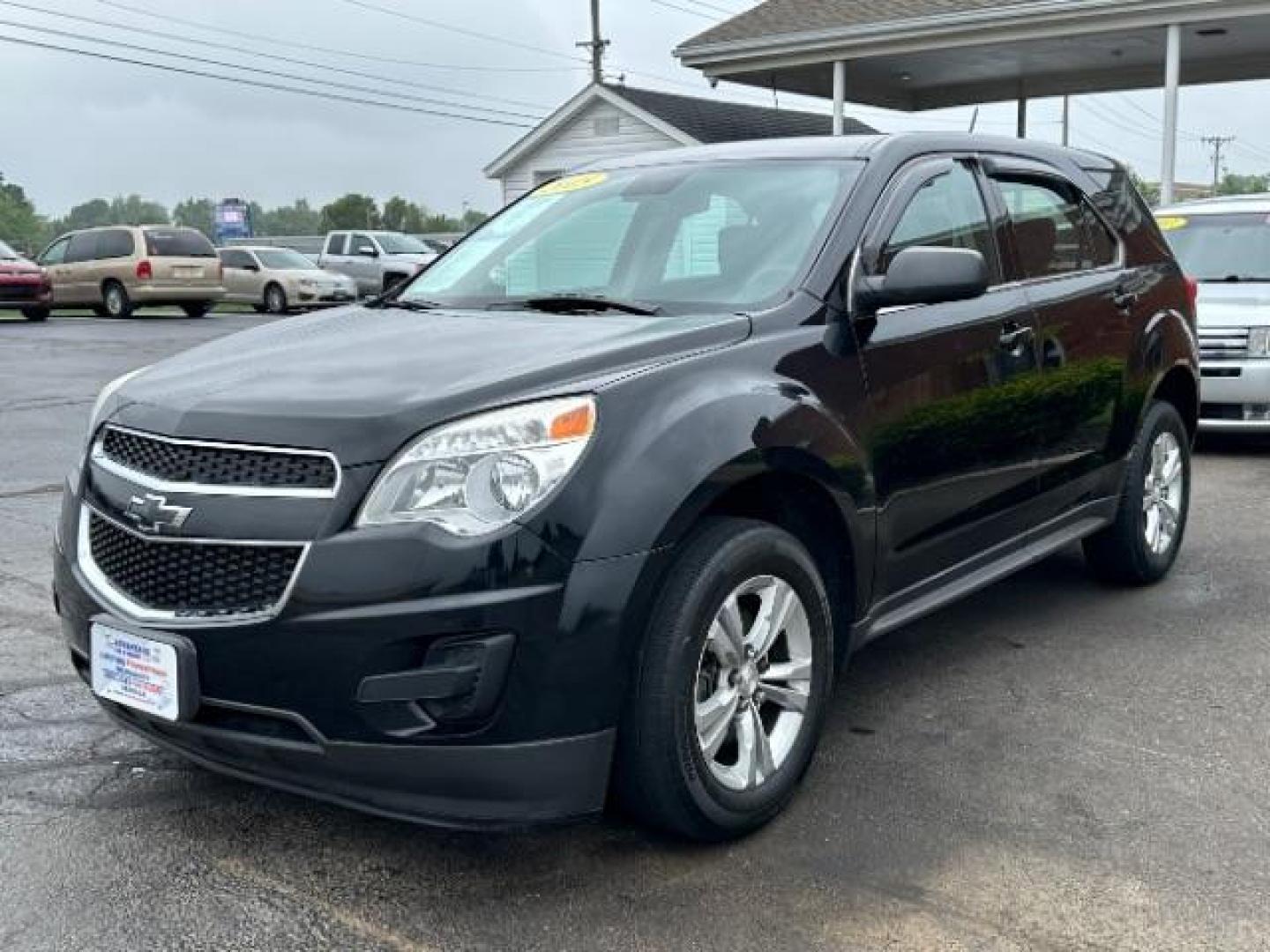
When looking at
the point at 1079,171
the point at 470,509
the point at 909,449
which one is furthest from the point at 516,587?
the point at 1079,171

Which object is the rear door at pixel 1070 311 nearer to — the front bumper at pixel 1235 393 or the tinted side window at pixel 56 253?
the front bumper at pixel 1235 393

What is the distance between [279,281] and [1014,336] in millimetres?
24815

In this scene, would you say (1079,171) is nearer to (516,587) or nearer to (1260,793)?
(1260,793)

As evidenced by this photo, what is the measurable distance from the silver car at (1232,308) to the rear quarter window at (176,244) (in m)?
19.5

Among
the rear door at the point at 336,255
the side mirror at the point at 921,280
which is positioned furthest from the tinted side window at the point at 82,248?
the side mirror at the point at 921,280

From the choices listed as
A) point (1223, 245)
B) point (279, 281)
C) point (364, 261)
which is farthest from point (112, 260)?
point (1223, 245)

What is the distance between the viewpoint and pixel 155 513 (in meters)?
2.97

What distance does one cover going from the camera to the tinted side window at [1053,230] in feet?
15.4

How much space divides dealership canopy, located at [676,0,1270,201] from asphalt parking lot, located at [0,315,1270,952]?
14.0m

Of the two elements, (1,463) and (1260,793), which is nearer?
(1260,793)

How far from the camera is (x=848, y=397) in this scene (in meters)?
3.62

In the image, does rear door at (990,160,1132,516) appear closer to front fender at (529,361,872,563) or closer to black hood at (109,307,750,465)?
front fender at (529,361,872,563)

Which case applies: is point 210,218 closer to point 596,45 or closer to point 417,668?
point 596,45

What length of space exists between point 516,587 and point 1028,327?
8.02 feet
